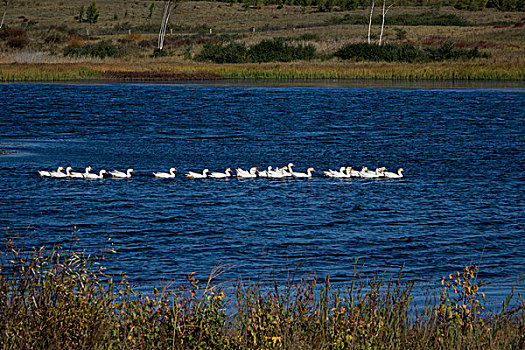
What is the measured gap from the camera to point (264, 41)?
75.8 meters

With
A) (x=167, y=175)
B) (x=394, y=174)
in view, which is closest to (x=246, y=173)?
(x=167, y=175)

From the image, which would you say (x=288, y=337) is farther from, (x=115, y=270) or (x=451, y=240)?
(x=451, y=240)

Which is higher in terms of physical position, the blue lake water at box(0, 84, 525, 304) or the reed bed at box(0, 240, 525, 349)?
the reed bed at box(0, 240, 525, 349)

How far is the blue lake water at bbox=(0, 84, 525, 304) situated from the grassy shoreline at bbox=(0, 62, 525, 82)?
1379 centimetres

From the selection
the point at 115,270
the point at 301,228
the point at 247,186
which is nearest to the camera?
the point at 115,270

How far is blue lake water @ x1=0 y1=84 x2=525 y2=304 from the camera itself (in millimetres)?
16484

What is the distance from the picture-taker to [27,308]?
29.2ft

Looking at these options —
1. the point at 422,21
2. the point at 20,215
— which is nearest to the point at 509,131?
the point at 20,215

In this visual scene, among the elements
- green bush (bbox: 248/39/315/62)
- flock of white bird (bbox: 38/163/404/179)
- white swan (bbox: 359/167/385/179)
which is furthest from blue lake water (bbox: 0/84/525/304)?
green bush (bbox: 248/39/315/62)

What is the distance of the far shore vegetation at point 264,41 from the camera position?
6481cm

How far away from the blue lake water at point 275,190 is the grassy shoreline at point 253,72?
13.8 m

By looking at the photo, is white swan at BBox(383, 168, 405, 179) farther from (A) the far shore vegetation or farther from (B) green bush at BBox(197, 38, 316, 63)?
(B) green bush at BBox(197, 38, 316, 63)

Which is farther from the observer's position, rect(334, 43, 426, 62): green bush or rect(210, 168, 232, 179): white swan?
rect(334, 43, 426, 62): green bush

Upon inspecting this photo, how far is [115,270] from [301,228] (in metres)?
5.39
